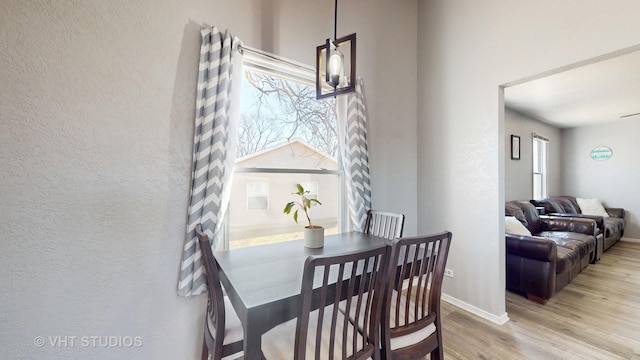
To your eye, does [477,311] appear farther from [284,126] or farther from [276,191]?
[284,126]

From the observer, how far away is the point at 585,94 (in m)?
3.88

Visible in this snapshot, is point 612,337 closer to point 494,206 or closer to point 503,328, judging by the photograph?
point 503,328

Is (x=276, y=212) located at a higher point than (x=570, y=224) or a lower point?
higher

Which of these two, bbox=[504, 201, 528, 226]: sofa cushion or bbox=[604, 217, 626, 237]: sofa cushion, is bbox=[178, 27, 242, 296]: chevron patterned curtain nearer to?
bbox=[504, 201, 528, 226]: sofa cushion

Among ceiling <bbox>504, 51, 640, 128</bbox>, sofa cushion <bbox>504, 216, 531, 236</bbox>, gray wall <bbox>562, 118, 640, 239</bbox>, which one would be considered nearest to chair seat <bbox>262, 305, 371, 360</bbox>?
sofa cushion <bbox>504, 216, 531, 236</bbox>

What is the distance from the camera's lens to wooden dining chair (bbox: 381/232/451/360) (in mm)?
1198

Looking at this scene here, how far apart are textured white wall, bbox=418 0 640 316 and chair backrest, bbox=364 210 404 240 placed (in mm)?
906

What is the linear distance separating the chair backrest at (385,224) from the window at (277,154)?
1.24ft

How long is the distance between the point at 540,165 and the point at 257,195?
22.0ft

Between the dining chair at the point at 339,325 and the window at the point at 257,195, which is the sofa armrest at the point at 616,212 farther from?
the window at the point at 257,195

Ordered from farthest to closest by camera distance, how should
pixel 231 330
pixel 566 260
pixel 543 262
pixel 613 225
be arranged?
pixel 613 225
pixel 566 260
pixel 543 262
pixel 231 330

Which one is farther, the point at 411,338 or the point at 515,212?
the point at 515,212

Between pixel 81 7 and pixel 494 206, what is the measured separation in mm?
3296

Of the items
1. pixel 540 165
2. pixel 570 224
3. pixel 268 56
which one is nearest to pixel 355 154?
pixel 268 56
